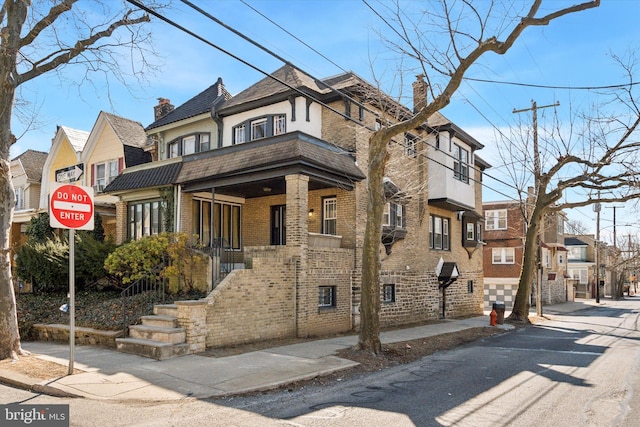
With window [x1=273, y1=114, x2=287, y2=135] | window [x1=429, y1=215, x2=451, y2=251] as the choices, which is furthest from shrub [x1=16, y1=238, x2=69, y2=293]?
window [x1=429, y1=215, x2=451, y2=251]

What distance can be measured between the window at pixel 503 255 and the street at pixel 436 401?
2633 cm

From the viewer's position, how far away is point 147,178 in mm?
18719

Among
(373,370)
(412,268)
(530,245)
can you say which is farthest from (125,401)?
(530,245)

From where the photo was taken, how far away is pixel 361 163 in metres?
17.7

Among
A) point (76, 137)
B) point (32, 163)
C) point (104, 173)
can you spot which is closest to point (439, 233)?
point (104, 173)

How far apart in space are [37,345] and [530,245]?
19912 mm

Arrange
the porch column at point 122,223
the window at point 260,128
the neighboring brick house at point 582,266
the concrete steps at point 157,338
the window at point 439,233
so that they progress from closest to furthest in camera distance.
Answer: the concrete steps at point 157,338
the window at point 260,128
the porch column at point 122,223
the window at point 439,233
the neighboring brick house at point 582,266

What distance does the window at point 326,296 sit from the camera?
51.5ft

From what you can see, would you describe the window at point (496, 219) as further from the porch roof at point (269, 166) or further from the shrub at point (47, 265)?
the shrub at point (47, 265)

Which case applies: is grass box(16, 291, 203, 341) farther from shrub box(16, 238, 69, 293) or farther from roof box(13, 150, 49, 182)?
roof box(13, 150, 49, 182)

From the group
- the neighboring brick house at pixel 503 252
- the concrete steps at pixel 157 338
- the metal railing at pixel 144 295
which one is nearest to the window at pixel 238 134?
the metal railing at pixel 144 295

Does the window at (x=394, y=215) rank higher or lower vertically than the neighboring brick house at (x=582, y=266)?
higher

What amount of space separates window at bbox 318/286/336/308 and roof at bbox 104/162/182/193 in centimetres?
666

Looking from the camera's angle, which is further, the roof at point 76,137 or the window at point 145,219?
the roof at point 76,137
